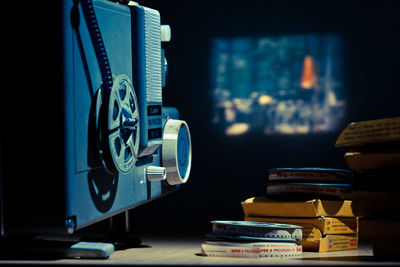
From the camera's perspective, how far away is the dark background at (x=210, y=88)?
3.46m

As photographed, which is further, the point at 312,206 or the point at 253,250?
the point at 312,206

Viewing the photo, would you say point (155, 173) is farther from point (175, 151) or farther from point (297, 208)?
point (297, 208)

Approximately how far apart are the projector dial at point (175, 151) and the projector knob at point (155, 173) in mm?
108

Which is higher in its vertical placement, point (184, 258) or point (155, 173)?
point (155, 173)

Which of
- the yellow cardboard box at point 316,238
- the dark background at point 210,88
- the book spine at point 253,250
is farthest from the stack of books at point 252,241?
the dark background at point 210,88

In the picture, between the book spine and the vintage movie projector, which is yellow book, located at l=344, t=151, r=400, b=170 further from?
the vintage movie projector

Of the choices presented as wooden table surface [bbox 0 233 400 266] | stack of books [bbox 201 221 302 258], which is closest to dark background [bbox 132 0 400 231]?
wooden table surface [bbox 0 233 400 266]

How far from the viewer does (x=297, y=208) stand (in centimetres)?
192

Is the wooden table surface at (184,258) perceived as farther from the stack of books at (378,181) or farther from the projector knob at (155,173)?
Answer: the projector knob at (155,173)

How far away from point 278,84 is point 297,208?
5.63ft

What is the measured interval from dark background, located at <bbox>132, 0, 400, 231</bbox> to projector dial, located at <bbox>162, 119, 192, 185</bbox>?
1184 mm

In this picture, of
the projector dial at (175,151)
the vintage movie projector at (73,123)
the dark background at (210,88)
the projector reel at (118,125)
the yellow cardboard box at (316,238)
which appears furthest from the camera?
the dark background at (210,88)

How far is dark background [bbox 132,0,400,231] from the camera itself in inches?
136

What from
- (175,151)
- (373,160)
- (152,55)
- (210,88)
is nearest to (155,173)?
(175,151)
